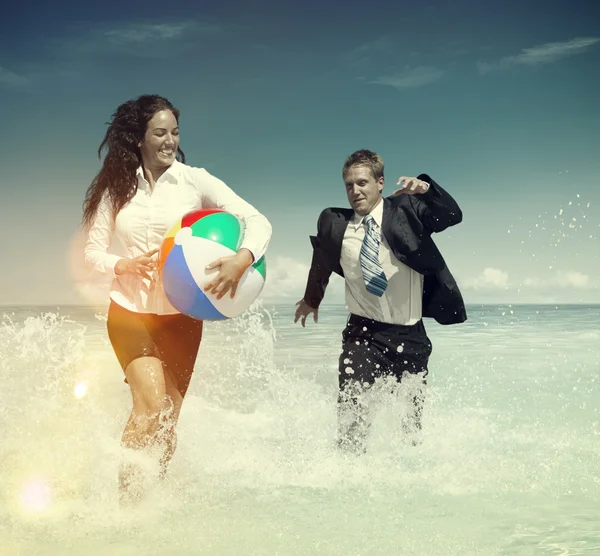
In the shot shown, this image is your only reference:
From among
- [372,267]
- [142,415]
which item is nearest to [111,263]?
[142,415]

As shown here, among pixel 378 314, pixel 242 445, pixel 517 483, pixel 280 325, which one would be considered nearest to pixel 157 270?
pixel 378 314

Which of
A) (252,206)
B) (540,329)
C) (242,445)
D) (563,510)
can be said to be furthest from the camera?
(540,329)

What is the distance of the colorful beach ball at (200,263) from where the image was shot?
12.3 ft

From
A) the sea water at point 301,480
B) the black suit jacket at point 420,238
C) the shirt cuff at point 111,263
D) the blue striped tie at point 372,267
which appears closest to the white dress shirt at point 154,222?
the shirt cuff at point 111,263

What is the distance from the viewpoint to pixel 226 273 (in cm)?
374

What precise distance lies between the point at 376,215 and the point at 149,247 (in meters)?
1.68

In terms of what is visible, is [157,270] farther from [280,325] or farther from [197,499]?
[280,325]

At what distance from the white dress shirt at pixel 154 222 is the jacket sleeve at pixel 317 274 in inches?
43.2

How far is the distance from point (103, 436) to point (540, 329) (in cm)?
1778

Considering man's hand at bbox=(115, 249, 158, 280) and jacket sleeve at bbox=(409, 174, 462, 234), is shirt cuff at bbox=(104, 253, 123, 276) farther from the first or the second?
jacket sleeve at bbox=(409, 174, 462, 234)

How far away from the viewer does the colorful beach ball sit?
3.74 meters

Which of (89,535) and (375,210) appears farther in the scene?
(375,210)

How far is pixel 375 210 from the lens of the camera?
4906 millimetres

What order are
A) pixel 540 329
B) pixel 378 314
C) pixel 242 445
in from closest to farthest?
1. pixel 378 314
2. pixel 242 445
3. pixel 540 329
